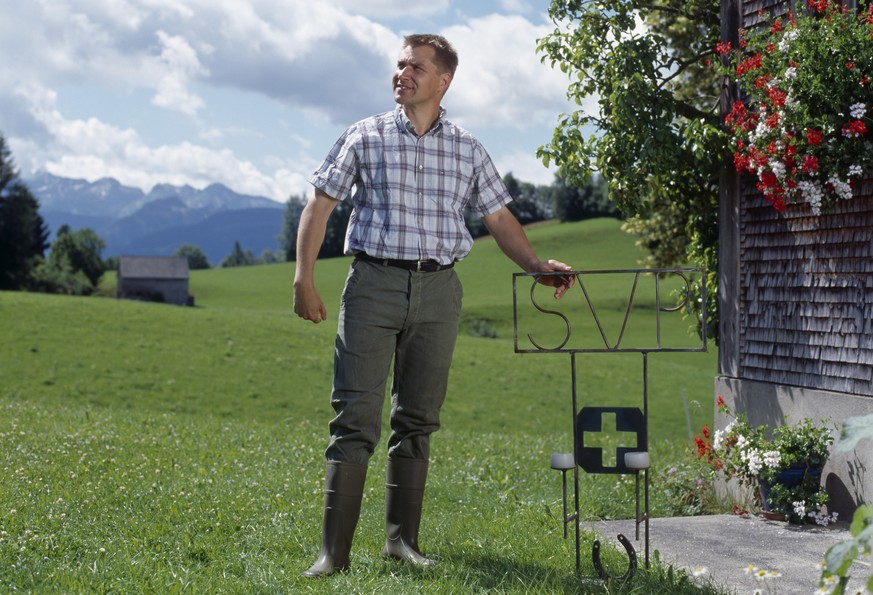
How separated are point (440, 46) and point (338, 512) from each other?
2204mm

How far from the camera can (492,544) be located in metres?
5.30

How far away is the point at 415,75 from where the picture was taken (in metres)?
4.58

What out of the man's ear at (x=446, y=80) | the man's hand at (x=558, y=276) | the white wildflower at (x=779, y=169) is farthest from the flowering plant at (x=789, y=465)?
the man's ear at (x=446, y=80)

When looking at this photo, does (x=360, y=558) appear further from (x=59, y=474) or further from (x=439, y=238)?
(x=59, y=474)

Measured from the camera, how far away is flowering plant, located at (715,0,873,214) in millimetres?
6180

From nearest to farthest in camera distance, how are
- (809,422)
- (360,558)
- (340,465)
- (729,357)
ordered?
(340,465) → (360,558) → (809,422) → (729,357)

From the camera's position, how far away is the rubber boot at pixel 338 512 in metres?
4.52

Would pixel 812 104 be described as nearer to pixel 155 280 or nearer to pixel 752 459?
pixel 752 459

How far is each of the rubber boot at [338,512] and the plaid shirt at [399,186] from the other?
40.0 inches

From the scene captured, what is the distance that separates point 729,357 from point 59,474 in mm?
5049

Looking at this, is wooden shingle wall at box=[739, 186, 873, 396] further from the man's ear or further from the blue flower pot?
the man's ear

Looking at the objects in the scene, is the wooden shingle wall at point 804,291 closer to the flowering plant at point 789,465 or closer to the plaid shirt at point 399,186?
the flowering plant at point 789,465

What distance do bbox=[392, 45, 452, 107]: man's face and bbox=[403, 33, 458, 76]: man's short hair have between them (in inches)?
0.9

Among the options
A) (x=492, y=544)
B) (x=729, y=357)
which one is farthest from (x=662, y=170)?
(x=492, y=544)
